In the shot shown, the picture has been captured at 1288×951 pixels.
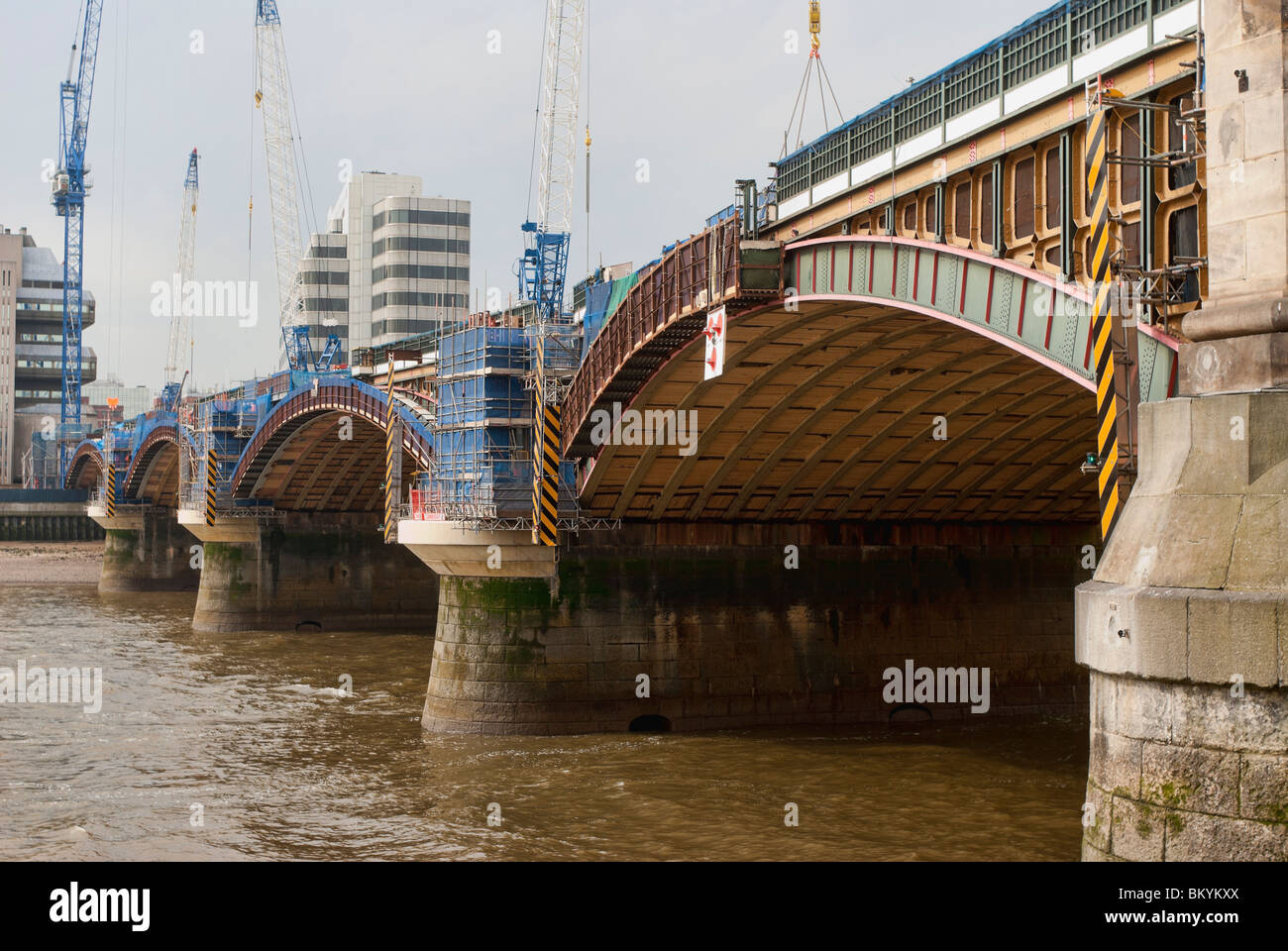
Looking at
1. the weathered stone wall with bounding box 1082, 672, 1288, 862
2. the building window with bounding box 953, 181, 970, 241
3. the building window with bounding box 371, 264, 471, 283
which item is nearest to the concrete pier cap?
the building window with bounding box 953, 181, 970, 241

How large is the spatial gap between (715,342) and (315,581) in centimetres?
3731

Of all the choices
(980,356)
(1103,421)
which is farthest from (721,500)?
(1103,421)

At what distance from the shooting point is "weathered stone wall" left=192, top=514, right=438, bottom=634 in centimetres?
5812

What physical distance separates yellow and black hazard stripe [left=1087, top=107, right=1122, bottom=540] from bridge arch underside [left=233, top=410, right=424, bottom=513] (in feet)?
130

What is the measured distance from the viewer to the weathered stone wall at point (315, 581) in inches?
2288

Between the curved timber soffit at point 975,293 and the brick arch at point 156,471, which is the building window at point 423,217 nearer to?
the brick arch at point 156,471

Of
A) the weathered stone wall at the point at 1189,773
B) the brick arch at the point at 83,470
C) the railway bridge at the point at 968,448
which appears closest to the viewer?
the weathered stone wall at the point at 1189,773

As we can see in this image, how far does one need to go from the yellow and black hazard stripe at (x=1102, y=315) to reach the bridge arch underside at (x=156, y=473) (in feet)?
215

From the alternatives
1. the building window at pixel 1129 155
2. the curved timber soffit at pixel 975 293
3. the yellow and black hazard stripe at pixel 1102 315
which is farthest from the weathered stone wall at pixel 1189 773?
the building window at pixel 1129 155

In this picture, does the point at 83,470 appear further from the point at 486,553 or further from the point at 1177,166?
the point at 1177,166

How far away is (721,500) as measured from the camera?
3559cm

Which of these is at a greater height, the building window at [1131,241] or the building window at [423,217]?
the building window at [423,217]

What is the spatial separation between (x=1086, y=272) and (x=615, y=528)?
62.4ft

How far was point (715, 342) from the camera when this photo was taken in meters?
26.2
